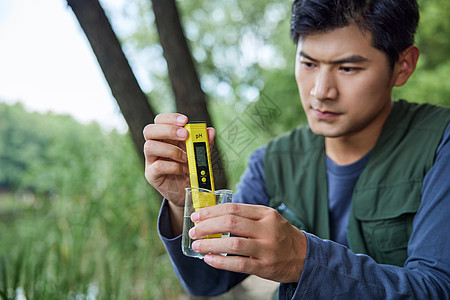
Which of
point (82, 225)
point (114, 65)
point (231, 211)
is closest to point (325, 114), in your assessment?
point (231, 211)

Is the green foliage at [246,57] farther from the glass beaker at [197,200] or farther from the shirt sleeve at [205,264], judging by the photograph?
the glass beaker at [197,200]

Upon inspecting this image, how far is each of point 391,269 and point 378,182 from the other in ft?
1.25

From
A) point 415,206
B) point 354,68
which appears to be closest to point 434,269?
point 415,206

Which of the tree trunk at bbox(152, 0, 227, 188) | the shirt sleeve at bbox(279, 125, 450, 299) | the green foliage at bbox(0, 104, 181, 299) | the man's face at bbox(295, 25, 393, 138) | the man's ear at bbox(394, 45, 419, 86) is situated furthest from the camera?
the tree trunk at bbox(152, 0, 227, 188)

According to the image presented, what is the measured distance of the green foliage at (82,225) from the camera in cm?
180

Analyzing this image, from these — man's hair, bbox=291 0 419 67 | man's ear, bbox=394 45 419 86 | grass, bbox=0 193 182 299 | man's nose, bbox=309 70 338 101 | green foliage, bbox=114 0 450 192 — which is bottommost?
grass, bbox=0 193 182 299

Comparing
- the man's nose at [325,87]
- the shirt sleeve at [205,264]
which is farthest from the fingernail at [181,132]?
the man's nose at [325,87]

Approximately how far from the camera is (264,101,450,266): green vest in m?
1.20

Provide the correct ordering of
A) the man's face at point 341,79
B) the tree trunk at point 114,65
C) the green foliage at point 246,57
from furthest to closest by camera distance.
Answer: the green foliage at point 246,57 < the tree trunk at point 114,65 < the man's face at point 341,79

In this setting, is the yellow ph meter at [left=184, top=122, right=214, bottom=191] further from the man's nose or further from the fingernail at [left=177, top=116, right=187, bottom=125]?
the man's nose

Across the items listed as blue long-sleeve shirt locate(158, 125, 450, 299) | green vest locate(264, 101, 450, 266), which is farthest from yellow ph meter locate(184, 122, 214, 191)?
green vest locate(264, 101, 450, 266)

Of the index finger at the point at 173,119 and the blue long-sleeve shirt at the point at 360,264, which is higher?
the index finger at the point at 173,119

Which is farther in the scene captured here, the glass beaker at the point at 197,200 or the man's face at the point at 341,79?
the man's face at the point at 341,79

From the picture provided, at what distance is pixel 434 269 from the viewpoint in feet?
3.14
